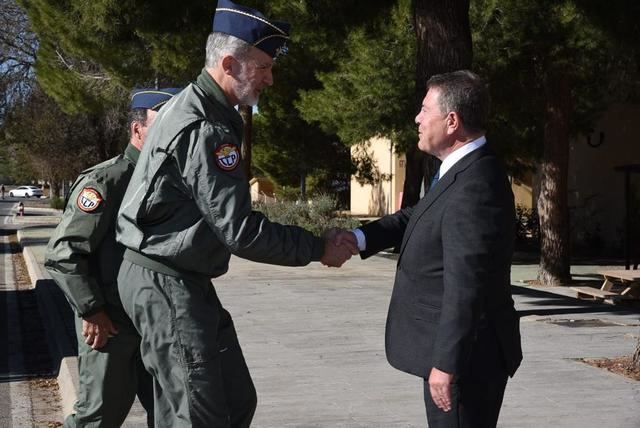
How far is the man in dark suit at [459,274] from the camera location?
326cm

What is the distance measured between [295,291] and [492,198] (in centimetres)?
1054

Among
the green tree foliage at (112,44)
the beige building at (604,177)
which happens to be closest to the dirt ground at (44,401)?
the green tree foliage at (112,44)

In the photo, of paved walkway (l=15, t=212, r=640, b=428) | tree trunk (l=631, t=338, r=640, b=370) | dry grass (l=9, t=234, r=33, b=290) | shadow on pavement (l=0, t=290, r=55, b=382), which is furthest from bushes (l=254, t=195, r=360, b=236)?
tree trunk (l=631, t=338, r=640, b=370)

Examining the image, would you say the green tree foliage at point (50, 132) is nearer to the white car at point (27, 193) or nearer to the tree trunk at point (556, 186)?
the tree trunk at point (556, 186)

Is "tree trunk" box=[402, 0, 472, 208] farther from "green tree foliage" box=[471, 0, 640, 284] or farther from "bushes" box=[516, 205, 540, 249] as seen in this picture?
"bushes" box=[516, 205, 540, 249]

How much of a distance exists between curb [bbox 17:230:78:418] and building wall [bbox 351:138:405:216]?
75.4ft

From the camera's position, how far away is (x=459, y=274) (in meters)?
3.24

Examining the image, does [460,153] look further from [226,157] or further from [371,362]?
[371,362]

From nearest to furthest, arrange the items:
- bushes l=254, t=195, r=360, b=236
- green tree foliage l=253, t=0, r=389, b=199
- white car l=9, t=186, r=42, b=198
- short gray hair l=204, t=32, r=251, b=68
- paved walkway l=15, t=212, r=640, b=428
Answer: short gray hair l=204, t=32, r=251, b=68, paved walkway l=15, t=212, r=640, b=428, green tree foliage l=253, t=0, r=389, b=199, bushes l=254, t=195, r=360, b=236, white car l=9, t=186, r=42, b=198

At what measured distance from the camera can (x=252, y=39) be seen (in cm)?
347

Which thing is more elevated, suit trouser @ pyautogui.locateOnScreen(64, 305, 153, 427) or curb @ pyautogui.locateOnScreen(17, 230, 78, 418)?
suit trouser @ pyautogui.locateOnScreen(64, 305, 153, 427)

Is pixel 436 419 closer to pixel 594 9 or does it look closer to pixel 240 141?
pixel 240 141

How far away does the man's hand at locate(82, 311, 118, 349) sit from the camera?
4.17 m

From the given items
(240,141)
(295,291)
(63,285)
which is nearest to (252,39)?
(240,141)
